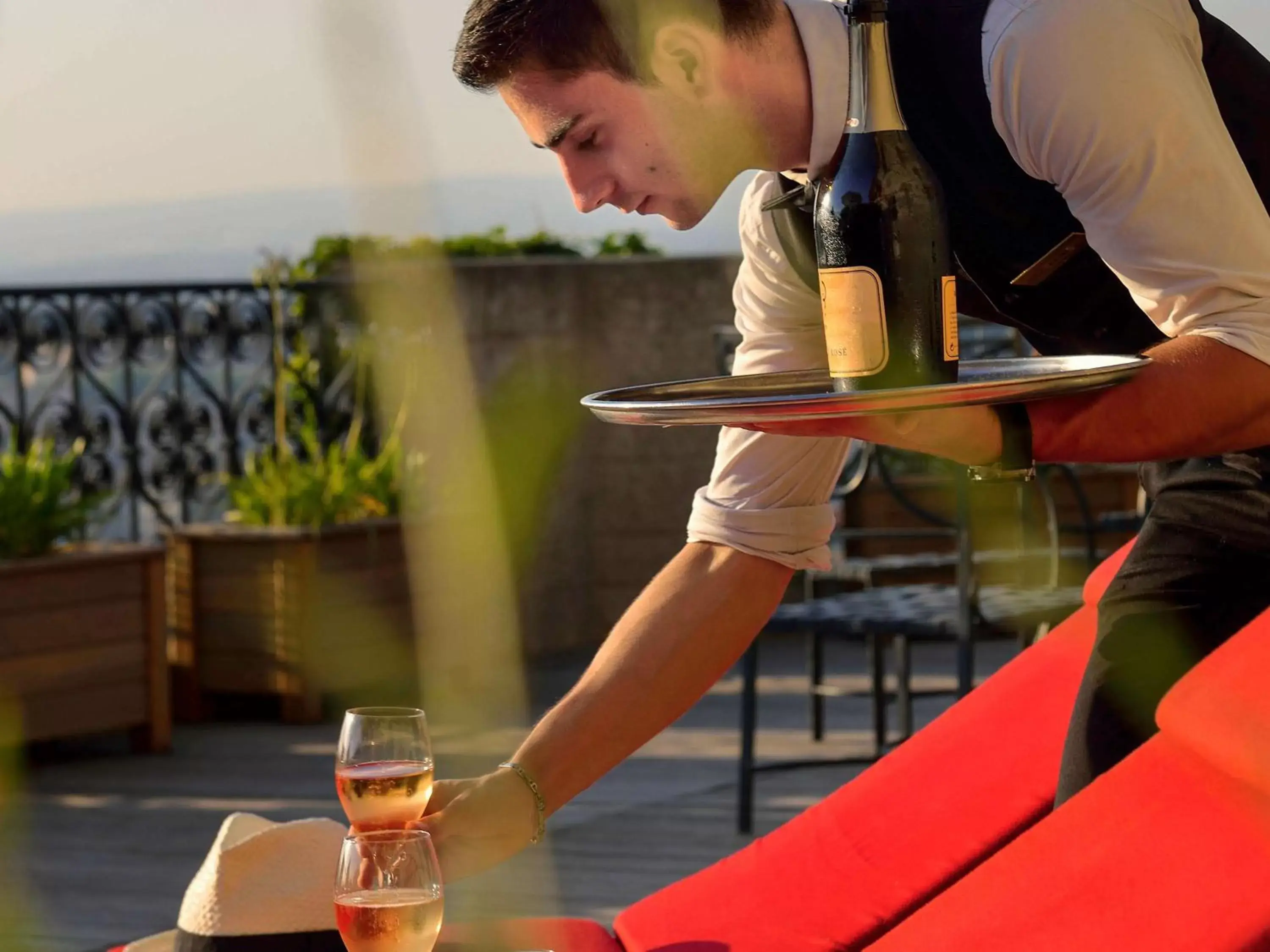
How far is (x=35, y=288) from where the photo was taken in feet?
18.5

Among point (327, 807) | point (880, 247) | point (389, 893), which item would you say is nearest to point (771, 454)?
point (880, 247)

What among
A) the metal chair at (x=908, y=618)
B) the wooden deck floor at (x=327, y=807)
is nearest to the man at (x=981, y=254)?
the wooden deck floor at (x=327, y=807)

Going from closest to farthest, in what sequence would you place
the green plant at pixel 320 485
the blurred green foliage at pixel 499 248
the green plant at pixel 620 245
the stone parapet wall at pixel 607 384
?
the green plant at pixel 320 485 → the stone parapet wall at pixel 607 384 → the blurred green foliage at pixel 499 248 → the green plant at pixel 620 245

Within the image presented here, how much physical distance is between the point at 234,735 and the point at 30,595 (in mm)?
826

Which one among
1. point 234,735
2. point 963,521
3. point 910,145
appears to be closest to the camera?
point 910,145

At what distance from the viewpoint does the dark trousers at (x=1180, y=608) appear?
1469 mm

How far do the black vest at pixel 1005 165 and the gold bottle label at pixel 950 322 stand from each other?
240 millimetres

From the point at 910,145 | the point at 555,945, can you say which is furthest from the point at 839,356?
the point at 555,945

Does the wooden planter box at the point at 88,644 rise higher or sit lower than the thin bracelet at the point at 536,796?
lower

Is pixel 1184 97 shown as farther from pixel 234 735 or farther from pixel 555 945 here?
pixel 234 735

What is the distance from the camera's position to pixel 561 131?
1417 mm

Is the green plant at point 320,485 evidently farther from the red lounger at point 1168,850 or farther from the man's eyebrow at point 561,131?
the red lounger at point 1168,850

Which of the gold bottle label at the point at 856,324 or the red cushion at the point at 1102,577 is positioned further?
the red cushion at the point at 1102,577

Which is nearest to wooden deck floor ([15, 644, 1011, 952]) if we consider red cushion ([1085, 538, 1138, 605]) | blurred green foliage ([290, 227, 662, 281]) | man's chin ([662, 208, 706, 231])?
red cushion ([1085, 538, 1138, 605])
